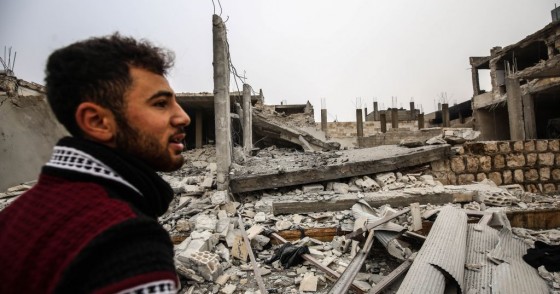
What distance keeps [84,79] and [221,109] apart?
16.1 ft

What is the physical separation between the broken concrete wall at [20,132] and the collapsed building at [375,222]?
0.19 meters

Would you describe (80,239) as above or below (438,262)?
above

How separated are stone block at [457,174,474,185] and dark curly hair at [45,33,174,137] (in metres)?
7.50

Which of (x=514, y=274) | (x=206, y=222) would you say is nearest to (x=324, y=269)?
(x=514, y=274)

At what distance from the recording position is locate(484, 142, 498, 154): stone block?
6.71 meters

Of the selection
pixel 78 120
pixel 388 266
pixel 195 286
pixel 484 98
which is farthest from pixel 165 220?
pixel 484 98

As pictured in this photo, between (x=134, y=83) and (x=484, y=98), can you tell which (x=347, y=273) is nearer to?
(x=134, y=83)

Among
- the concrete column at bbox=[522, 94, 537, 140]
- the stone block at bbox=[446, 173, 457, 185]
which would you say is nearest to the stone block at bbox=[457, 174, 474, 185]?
the stone block at bbox=[446, 173, 457, 185]

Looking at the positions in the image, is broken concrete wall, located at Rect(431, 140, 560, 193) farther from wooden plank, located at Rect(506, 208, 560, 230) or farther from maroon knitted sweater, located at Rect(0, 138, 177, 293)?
maroon knitted sweater, located at Rect(0, 138, 177, 293)

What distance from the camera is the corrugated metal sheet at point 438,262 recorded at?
2.07 m

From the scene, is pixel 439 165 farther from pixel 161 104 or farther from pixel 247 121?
pixel 247 121

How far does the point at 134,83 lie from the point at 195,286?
9.19 ft

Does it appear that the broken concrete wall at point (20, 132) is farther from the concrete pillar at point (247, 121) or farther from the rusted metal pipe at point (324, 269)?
the rusted metal pipe at point (324, 269)

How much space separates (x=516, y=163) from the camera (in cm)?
689
